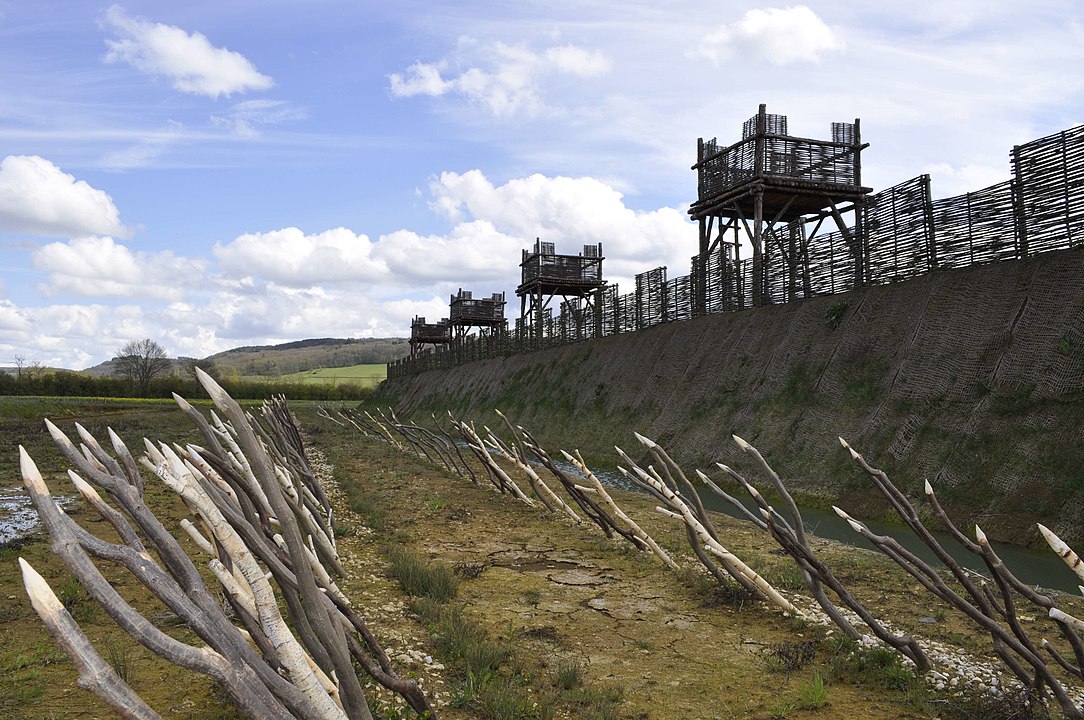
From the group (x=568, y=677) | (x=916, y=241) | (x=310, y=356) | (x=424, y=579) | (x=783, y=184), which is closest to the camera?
(x=568, y=677)

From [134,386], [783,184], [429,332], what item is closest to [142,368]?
[134,386]

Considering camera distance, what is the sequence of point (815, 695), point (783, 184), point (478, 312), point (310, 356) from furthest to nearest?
point (310, 356) → point (478, 312) → point (783, 184) → point (815, 695)

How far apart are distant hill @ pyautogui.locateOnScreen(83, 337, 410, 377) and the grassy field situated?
6.74m

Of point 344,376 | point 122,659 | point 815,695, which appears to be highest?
point 122,659

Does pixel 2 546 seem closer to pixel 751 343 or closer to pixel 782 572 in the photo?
pixel 782 572

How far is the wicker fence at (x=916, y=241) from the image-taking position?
39.5 feet

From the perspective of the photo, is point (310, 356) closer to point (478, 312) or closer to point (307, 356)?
point (307, 356)

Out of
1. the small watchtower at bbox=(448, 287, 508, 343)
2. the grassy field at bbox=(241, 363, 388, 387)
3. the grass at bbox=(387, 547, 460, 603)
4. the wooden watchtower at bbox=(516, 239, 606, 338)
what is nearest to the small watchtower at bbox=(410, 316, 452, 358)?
the small watchtower at bbox=(448, 287, 508, 343)

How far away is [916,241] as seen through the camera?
49.2 ft

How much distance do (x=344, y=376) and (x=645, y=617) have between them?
11894 centimetres

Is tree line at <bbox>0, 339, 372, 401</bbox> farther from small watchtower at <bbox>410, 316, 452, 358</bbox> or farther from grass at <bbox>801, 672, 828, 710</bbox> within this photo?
grass at <bbox>801, 672, 828, 710</bbox>

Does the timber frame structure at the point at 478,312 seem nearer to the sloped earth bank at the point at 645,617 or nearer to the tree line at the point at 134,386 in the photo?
the tree line at the point at 134,386

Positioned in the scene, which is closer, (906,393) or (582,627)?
(582,627)

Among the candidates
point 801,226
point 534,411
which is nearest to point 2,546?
point 801,226
